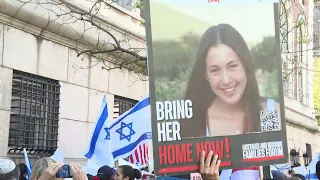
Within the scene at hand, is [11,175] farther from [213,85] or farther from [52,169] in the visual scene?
[213,85]

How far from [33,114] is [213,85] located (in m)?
6.51

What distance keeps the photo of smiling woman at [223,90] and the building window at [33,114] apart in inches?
240

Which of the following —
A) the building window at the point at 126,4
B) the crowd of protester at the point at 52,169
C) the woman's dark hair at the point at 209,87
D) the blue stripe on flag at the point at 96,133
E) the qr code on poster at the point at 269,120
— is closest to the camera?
the crowd of protester at the point at 52,169

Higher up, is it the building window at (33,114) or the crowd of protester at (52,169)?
the building window at (33,114)

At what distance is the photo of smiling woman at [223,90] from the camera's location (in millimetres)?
3213

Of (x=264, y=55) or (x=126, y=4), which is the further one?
(x=126, y=4)

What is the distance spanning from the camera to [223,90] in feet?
10.7

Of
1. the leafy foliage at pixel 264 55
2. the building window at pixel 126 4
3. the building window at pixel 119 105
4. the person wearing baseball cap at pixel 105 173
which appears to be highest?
the building window at pixel 126 4

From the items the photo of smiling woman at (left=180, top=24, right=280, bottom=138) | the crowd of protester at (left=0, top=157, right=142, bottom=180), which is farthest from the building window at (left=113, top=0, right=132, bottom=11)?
the photo of smiling woman at (left=180, top=24, right=280, bottom=138)

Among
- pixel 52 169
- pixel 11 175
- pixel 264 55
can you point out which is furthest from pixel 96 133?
pixel 264 55

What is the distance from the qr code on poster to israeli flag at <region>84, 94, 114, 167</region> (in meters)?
3.90

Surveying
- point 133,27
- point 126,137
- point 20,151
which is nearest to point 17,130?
point 20,151

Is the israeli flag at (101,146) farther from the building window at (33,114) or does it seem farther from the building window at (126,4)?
the building window at (126,4)

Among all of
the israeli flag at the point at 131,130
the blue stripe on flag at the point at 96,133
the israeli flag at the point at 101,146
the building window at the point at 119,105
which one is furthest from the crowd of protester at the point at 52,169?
the building window at the point at 119,105
